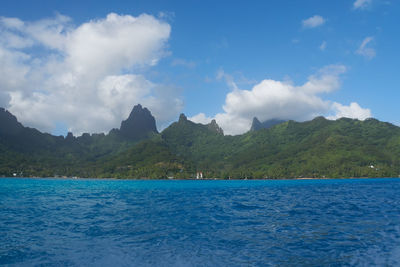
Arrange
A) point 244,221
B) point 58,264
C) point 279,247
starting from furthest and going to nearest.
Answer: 1. point 244,221
2. point 279,247
3. point 58,264

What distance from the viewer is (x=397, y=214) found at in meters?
31.6

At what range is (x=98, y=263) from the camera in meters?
14.9

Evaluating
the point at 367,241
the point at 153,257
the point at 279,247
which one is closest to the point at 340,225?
the point at 367,241

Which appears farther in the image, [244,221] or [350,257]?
[244,221]

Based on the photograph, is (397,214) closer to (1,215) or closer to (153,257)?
(153,257)

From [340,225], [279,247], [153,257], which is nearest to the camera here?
[153,257]

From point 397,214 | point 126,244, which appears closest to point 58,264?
point 126,244

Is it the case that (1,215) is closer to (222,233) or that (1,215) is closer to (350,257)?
(222,233)

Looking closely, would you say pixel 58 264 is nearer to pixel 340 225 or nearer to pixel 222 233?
pixel 222 233

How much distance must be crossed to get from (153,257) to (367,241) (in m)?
14.9

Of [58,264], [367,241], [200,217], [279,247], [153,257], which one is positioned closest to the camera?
[58,264]

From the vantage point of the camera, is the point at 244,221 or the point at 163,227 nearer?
the point at 163,227

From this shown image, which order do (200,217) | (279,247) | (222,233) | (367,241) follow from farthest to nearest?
(200,217) < (222,233) < (367,241) < (279,247)

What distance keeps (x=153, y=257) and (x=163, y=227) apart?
920 cm
